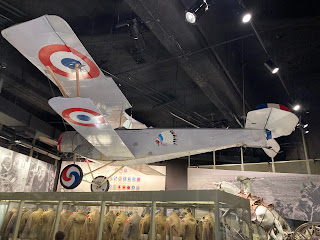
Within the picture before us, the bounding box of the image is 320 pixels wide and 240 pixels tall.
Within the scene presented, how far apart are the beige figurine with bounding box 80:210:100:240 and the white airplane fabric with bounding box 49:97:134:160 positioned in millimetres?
1349

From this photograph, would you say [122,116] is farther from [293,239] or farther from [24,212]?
[293,239]

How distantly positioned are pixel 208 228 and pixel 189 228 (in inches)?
11.0

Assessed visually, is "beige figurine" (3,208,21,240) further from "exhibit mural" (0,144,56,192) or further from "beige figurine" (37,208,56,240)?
"exhibit mural" (0,144,56,192)

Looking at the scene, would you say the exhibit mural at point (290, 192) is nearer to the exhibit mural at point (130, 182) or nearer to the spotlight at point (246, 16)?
the exhibit mural at point (130, 182)

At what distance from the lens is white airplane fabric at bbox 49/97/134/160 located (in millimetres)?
3752

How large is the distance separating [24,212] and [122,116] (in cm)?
259

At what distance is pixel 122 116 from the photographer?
18.5 feet

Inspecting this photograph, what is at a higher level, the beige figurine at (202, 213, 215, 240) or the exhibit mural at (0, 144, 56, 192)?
the exhibit mural at (0, 144, 56, 192)

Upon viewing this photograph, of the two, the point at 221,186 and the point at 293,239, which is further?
the point at 221,186

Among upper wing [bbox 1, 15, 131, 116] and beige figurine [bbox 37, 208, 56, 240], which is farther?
beige figurine [bbox 37, 208, 56, 240]

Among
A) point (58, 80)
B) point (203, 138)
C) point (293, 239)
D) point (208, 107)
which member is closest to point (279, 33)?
point (203, 138)

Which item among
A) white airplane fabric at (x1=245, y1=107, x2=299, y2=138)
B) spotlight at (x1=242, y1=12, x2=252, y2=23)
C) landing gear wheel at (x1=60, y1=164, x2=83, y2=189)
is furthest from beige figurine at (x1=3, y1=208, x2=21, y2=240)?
spotlight at (x1=242, y1=12, x2=252, y2=23)

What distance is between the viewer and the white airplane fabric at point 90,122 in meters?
3.75

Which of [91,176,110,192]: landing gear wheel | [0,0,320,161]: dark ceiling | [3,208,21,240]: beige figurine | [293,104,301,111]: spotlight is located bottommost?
[3,208,21,240]: beige figurine
